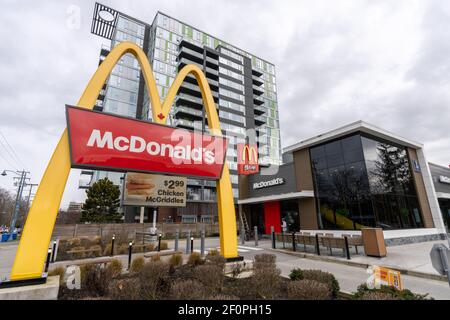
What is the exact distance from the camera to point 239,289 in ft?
15.8

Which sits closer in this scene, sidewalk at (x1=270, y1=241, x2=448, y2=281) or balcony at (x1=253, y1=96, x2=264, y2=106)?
sidewalk at (x1=270, y1=241, x2=448, y2=281)

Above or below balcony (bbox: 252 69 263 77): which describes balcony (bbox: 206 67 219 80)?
below

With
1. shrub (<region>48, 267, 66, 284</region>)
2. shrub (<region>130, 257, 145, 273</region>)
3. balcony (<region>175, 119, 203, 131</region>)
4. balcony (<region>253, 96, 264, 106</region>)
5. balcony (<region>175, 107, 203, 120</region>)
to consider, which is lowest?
shrub (<region>130, 257, 145, 273</region>)

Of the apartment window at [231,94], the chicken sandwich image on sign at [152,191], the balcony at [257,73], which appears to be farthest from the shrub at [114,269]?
the balcony at [257,73]

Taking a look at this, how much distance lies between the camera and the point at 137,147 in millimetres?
5555

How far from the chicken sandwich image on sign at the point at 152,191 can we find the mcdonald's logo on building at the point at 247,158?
22.7 feet

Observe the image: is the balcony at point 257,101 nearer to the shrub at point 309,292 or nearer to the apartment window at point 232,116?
the apartment window at point 232,116

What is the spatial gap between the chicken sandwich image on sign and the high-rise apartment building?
49.2 feet

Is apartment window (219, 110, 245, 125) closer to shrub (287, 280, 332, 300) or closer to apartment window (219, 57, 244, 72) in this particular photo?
apartment window (219, 57, 244, 72)

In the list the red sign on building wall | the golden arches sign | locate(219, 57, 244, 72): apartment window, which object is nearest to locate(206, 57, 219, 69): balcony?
locate(219, 57, 244, 72): apartment window

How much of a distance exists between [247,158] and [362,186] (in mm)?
Answer: 8740

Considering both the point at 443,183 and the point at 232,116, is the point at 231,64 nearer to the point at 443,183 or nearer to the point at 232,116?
the point at 232,116

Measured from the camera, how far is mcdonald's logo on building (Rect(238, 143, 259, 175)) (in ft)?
59.3

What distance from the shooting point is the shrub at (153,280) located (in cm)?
438
